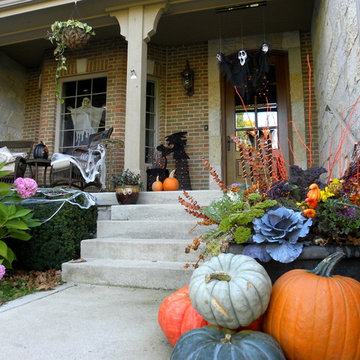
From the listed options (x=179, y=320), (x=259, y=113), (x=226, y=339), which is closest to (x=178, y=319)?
(x=179, y=320)

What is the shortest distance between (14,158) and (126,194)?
2684 millimetres

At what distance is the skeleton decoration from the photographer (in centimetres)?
489

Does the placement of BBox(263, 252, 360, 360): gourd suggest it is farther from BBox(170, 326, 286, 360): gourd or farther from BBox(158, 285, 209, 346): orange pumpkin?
BBox(158, 285, 209, 346): orange pumpkin

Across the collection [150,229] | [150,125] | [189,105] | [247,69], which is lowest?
[150,229]

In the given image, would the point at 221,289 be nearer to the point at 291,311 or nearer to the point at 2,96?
the point at 291,311

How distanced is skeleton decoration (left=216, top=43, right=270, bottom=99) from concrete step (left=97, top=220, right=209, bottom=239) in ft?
9.75

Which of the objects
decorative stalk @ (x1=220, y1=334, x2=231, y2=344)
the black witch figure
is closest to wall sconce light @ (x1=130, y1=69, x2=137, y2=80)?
the black witch figure

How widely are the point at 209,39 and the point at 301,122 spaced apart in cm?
224

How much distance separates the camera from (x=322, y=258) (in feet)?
4.80

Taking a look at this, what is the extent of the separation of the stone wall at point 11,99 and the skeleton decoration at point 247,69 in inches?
171

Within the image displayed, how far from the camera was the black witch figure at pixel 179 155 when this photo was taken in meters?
5.33

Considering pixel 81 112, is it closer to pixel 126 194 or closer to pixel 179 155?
pixel 179 155

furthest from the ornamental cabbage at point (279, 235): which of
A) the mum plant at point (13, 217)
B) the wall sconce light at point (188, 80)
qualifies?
the wall sconce light at point (188, 80)

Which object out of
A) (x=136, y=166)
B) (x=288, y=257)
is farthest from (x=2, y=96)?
(x=288, y=257)
